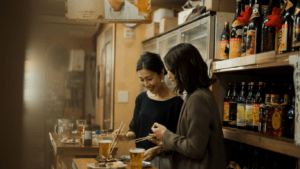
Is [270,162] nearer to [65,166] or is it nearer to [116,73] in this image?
[65,166]

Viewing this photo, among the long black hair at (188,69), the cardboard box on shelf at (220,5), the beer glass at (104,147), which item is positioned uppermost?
the cardboard box on shelf at (220,5)

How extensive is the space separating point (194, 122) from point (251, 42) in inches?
25.7

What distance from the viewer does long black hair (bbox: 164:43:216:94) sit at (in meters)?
1.20

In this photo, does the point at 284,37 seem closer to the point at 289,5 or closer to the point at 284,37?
the point at 284,37

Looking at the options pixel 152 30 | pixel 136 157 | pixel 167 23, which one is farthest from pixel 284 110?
pixel 152 30

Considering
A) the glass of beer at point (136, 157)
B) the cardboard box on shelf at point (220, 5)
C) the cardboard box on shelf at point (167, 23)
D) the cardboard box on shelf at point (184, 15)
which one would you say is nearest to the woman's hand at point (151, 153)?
the glass of beer at point (136, 157)

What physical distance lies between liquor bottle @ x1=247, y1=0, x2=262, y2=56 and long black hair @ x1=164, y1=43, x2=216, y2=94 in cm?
39

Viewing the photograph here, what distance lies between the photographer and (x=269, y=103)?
1.38m

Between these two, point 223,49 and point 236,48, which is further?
point 223,49

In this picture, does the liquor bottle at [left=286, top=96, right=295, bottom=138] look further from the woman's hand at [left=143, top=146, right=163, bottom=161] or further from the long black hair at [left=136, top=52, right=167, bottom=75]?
the long black hair at [left=136, top=52, right=167, bottom=75]

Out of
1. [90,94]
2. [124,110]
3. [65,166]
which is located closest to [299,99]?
[65,166]

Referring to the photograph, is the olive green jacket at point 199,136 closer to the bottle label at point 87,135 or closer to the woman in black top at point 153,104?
the woman in black top at point 153,104

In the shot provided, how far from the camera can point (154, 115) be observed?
5.77 feet

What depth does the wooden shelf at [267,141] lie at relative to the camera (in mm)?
1082
